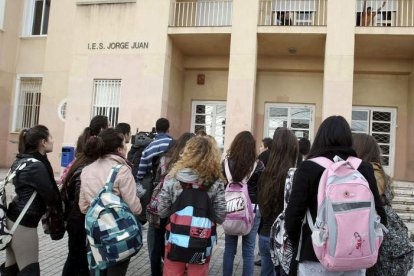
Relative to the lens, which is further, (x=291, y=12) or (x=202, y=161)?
(x=291, y=12)

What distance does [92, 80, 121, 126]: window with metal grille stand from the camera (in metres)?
13.1

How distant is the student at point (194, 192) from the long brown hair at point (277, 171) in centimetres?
69

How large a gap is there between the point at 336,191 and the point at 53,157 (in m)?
14.1

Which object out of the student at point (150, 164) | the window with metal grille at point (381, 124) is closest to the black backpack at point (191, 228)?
the student at point (150, 164)

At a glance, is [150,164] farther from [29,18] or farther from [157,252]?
[29,18]

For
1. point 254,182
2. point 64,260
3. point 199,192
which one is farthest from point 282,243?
point 64,260

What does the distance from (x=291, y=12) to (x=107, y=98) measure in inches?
270

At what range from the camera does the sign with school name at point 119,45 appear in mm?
12891

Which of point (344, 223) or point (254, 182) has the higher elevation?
point (254, 182)

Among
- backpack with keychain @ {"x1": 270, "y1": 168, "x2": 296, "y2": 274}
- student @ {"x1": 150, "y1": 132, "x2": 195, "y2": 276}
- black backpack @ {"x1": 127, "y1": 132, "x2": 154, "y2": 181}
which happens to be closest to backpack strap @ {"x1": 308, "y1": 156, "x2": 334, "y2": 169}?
backpack with keychain @ {"x1": 270, "y1": 168, "x2": 296, "y2": 274}

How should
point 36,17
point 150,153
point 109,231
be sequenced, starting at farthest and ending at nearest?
point 36,17, point 150,153, point 109,231

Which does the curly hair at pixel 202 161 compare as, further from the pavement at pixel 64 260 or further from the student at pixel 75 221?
the pavement at pixel 64 260

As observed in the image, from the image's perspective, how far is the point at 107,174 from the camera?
3717 mm

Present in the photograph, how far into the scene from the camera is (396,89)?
13.6 meters
